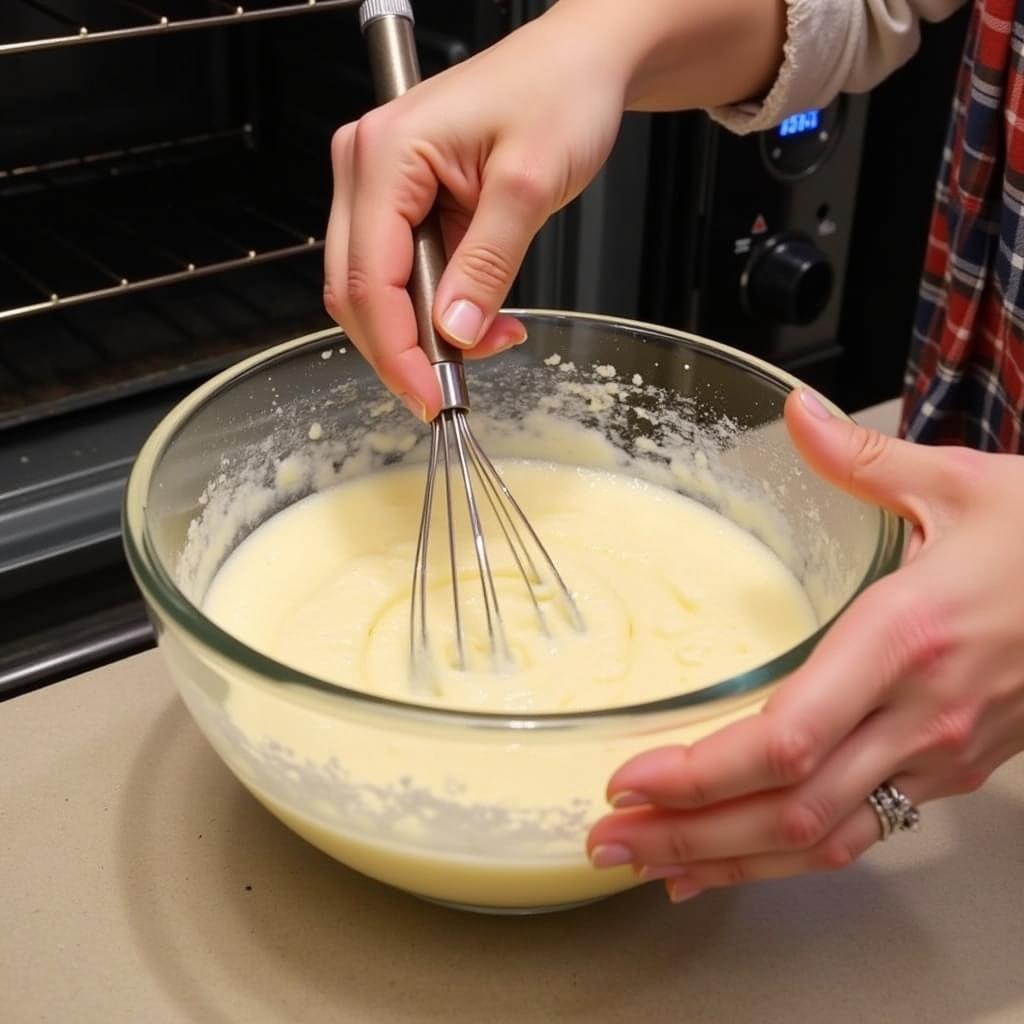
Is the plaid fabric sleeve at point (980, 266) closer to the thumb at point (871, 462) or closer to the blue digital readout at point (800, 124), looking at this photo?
the blue digital readout at point (800, 124)

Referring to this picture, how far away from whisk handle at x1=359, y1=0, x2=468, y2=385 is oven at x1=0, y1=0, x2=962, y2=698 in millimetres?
172

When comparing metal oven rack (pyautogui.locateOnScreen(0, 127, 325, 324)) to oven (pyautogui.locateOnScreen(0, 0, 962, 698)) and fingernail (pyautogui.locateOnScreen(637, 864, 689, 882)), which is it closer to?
oven (pyautogui.locateOnScreen(0, 0, 962, 698))

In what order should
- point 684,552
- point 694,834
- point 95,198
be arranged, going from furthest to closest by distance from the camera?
point 95,198 < point 684,552 < point 694,834

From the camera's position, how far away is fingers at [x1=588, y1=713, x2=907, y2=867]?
46 centimetres

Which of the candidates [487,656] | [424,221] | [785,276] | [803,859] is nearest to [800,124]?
[785,276]

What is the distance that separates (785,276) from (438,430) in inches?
17.4

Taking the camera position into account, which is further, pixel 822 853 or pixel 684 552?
pixel 684 552

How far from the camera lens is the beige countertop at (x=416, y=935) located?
545mm

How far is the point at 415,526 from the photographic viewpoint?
2.52 feet

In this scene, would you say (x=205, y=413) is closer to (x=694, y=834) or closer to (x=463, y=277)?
(x=463, y=277)

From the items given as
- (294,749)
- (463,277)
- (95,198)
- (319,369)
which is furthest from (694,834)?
(95,198)

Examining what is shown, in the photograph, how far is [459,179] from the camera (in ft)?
2.14

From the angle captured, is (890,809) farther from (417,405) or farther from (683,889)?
(417,405)

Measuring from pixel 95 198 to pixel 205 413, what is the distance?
470 mm
